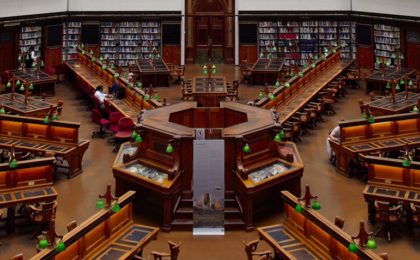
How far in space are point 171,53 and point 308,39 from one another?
5.57 m

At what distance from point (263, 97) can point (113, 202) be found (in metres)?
7.01

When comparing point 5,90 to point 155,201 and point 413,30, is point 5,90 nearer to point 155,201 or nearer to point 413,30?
point 155,201

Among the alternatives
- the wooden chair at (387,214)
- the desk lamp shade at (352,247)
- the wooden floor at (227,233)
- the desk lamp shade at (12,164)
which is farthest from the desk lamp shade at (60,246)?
the wooden chair at (387,214)

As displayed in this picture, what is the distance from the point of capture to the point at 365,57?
72.7 feet

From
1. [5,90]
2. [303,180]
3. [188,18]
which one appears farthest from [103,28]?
[303,180]

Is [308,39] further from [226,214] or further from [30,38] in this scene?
[226,214]

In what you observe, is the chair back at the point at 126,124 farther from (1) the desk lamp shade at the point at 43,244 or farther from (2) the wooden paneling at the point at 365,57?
(2) the wooden paneling at the point at 365,57

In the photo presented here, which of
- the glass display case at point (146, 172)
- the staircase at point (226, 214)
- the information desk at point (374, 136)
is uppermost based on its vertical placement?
the information desk at point (374, 136)

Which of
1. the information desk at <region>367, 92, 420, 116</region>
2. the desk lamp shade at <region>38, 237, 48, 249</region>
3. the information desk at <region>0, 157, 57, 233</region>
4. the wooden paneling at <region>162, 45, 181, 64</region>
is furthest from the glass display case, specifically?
the wooden paneling at <region>162, 45, 181, 64</region>

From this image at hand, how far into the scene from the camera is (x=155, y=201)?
9742 millimetres

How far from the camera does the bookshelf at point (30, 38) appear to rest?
800 inches

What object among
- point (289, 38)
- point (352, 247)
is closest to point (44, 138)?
point (352, 247)

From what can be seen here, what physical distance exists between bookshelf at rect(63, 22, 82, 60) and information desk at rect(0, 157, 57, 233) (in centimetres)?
1300

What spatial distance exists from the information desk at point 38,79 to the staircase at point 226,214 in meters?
9.69
